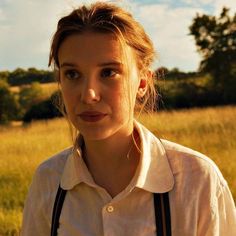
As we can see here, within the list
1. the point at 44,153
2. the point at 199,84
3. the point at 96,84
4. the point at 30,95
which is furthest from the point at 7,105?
the point at 96,84

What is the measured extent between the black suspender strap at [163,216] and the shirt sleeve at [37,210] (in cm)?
41

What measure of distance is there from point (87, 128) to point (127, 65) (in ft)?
0.78

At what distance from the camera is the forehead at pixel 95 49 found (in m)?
1.62

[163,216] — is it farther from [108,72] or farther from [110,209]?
[108,72]

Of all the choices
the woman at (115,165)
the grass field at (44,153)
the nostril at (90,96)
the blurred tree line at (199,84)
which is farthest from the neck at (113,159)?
the blurred tree line at (199,84)

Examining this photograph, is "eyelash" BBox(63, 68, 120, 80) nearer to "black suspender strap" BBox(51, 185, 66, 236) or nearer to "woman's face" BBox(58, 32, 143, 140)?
"woman's face" BBox(58, 32, 143, 140)

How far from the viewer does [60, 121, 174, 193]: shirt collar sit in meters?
1.63

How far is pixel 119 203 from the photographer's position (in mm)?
1640

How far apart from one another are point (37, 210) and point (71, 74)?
0.50 meters

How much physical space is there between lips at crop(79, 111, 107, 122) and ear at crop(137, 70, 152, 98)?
0.25 m

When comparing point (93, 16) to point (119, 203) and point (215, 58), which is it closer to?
point (119, 203)

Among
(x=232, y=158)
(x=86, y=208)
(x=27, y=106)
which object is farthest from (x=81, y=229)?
(x=27, y=106)

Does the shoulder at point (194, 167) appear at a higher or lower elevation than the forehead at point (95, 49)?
lower

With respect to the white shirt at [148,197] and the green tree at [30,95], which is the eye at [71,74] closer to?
the white shirt at [148,197]
